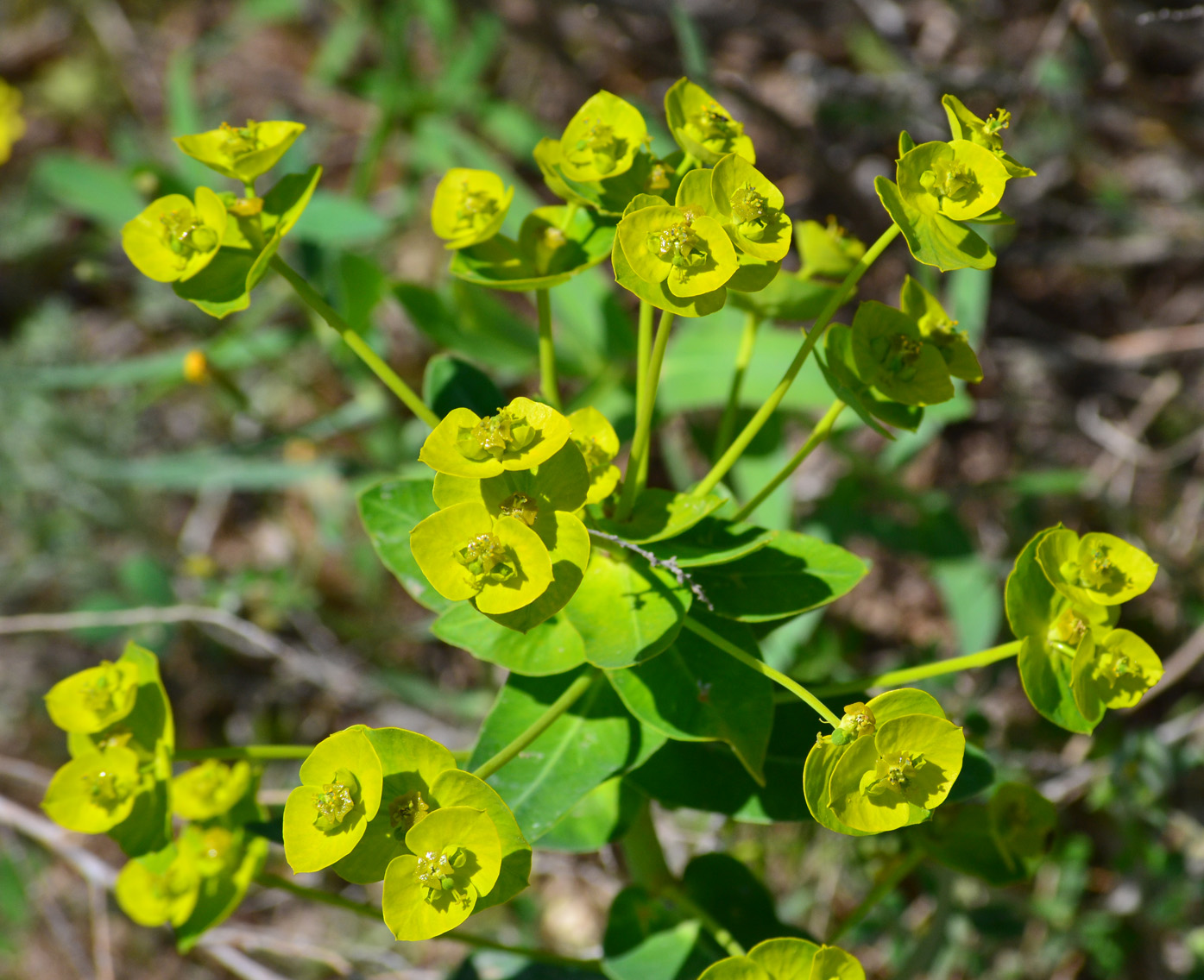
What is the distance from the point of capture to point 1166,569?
302 cm

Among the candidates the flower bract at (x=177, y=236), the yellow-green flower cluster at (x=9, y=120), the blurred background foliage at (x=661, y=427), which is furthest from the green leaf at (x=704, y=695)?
the yellow-green flower cluster at (x=9, y=120)

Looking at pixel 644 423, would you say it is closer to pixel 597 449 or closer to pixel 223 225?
pixel 597 449

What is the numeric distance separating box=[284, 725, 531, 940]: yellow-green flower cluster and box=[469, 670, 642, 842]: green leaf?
0.21m

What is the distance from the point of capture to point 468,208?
5.57ft

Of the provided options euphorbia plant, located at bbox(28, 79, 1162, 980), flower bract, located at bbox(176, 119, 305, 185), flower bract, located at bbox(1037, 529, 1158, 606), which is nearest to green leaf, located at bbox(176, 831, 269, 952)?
euphorbia plant, located at bbox(28, 79, 1162, 980)

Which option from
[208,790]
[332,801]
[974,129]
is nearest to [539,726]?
[332,801]

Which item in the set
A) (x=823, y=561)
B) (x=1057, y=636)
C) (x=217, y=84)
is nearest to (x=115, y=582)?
(x=217, y=84)

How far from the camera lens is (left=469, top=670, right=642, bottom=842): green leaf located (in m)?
1.62

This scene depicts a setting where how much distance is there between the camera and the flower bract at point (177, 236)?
1621 millimetres

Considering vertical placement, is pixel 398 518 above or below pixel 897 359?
below

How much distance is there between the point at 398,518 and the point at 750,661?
72 centimetres

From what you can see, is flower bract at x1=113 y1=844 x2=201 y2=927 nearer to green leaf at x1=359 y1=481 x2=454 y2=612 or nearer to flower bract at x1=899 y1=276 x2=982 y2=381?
green leaf at x1=359 y1=481 x2=454 y2=612

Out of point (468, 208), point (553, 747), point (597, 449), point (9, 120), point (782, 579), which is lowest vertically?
point (9, 120)

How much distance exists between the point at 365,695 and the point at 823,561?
220 centimetres
